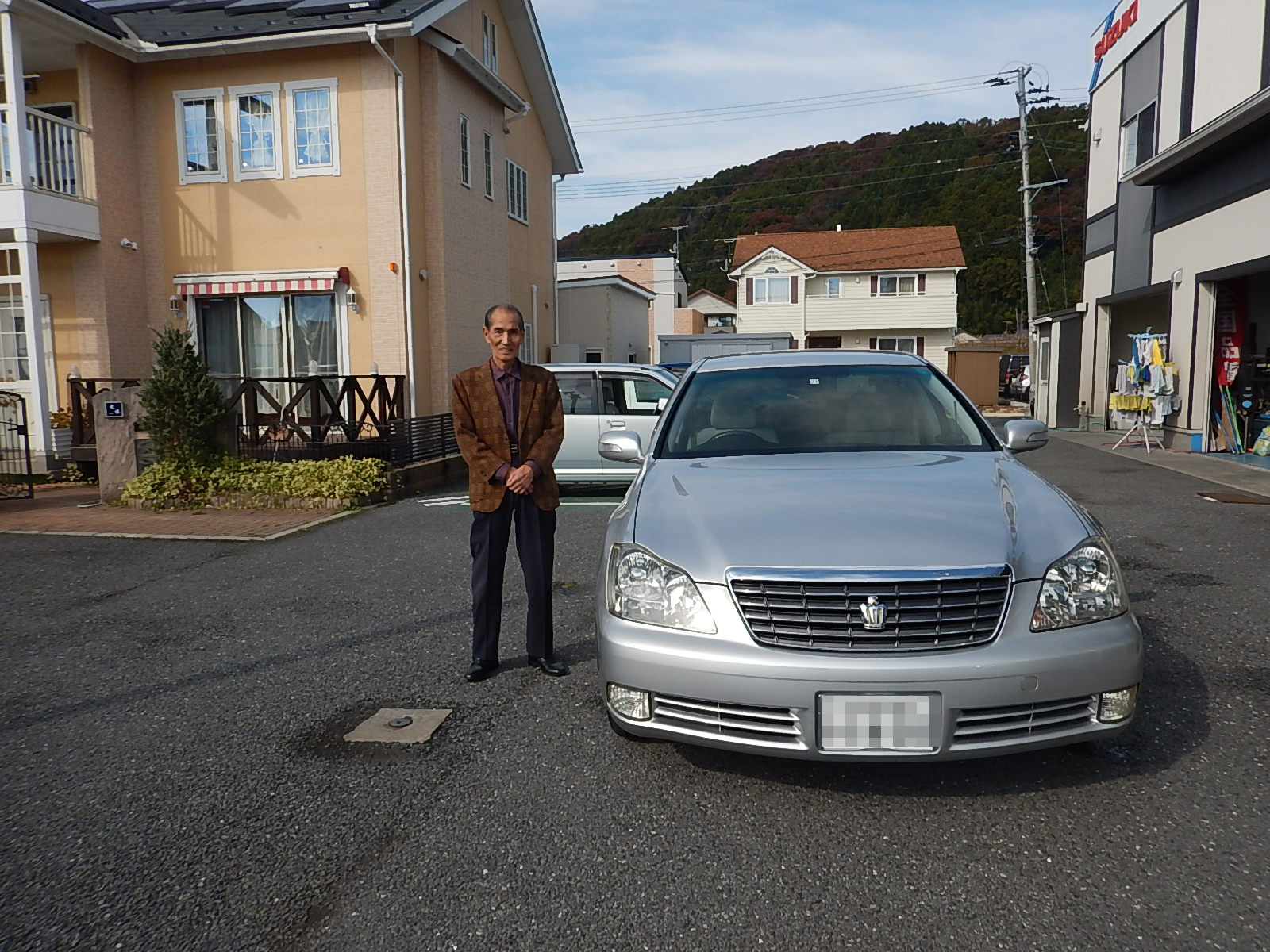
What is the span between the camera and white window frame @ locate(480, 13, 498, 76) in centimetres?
1659

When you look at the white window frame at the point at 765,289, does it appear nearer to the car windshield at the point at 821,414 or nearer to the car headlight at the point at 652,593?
the car windshield at the point at 821,414

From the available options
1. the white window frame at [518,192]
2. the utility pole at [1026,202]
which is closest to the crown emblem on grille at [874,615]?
the white window frame at [518,192]

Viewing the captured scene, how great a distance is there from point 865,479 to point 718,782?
1.23 metres

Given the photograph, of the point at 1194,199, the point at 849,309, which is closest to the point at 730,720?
the point at 1194,199

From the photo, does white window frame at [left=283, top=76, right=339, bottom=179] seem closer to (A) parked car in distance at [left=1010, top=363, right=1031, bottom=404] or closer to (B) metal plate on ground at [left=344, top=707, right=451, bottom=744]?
(B) metal plate on ground at [left=344, top=707, right=451, bottom=744]

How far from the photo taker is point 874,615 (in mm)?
2689

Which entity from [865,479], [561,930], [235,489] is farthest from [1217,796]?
[235,489]

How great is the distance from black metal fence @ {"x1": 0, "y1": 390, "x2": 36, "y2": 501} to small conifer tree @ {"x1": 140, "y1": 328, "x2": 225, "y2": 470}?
2.58 m

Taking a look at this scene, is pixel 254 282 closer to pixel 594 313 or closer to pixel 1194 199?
pixel 594 313

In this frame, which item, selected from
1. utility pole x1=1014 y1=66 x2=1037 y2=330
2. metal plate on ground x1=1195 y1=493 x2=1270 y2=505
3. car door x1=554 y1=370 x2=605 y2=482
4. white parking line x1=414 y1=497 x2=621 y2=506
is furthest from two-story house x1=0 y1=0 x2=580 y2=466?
utility pole x1=1014 y1=66 x2=1037 y2=330

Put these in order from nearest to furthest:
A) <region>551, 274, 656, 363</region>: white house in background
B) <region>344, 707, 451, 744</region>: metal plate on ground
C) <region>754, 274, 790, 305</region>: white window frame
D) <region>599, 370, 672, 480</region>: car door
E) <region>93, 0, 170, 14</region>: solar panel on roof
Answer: <region>344, 707, 451, 744</region>: metal plate on ground < <region>599, 370, 672, 480</region>: car door < <region>93, 0, 170, 14</region>: solar panel on roof < <region>551, 274, 656, 363</region>: white house in background < <region>754, 274, 790, 305</region>: white window frame

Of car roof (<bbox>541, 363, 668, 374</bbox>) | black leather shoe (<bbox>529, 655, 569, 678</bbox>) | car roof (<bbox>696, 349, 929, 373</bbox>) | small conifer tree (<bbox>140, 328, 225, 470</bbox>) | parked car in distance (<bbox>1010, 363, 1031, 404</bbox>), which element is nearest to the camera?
black leather shoe (<bbox>529, 655, 569, 678</bbox>)

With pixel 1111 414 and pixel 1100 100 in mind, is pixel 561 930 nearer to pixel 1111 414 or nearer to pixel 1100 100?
pixel 1111 414

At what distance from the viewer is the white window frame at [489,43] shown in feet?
54.4
